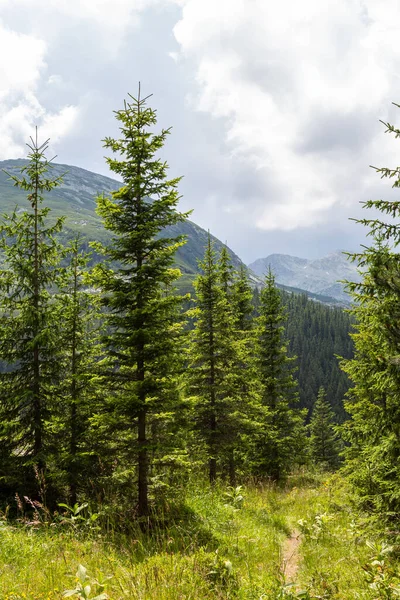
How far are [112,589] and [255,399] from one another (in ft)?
48.9

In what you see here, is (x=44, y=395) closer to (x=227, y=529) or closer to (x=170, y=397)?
(x=170, y=397)

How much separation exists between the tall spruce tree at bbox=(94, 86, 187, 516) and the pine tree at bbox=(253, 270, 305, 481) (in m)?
12.8

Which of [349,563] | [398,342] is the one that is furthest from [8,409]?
[398,342]

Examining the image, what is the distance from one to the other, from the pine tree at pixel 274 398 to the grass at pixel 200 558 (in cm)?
1127

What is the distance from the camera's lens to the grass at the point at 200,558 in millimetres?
4492

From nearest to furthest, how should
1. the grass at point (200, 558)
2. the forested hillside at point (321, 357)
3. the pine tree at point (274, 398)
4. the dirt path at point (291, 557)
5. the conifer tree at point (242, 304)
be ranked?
the grass at point (200, 558)
the dirt path at point (291, 557)
the pine tree at point (274, 398)
the conifer tree at point (242, 304)
the forested hillside at point (321, 357)

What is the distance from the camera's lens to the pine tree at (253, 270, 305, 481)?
22219 mm

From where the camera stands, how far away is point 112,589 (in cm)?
445

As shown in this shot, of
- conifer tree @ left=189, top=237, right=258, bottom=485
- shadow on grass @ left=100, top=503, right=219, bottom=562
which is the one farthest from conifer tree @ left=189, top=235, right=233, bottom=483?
shadow on grass @ left=100, top=503, right=219, bottom=562

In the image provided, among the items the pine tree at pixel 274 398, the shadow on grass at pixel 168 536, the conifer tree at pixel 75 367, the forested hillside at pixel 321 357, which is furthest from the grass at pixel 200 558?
the forested hillside at pixel 321 357

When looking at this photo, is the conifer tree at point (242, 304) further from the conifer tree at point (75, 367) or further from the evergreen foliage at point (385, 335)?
the evergreen foliage at point (385, 335)

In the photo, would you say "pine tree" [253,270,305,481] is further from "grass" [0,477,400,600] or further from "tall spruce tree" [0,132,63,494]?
"tall spruce tree" [0,132,63,494]

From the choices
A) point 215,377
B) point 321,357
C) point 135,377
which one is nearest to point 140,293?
point 135,377

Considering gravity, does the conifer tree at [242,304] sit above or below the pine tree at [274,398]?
above
